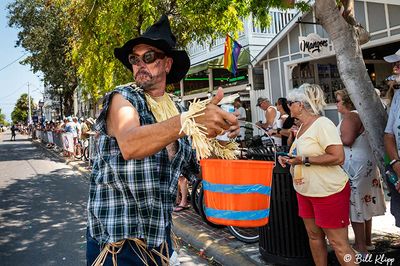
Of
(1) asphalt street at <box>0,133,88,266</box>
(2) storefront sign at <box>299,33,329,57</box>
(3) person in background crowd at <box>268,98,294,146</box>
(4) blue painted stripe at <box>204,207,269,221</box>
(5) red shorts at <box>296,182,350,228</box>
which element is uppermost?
(2) storefront sign at <box>299,33,329,57</box>

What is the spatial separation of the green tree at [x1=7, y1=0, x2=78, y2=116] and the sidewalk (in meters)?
15.5

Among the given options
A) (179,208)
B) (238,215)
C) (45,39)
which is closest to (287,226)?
(238,215)

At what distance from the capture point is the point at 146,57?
1.83 m

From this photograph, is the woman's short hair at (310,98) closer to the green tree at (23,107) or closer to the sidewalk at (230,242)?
the sidewalk at (230,242)

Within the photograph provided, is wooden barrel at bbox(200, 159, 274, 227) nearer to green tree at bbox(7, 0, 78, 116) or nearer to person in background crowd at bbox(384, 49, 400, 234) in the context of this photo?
person in background crowd at bbox(384, 49, 400, 234)

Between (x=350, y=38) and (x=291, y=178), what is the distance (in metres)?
1.56

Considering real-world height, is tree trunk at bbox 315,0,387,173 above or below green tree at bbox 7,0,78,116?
below

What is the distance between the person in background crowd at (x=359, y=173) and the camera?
3969 mm

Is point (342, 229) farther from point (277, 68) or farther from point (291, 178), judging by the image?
point (277, 68)

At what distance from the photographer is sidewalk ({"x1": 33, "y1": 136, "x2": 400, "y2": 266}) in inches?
160

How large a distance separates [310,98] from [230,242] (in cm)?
232

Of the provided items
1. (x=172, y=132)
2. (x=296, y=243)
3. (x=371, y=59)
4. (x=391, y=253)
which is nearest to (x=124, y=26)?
(x=296, y=243)

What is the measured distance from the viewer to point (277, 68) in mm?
10992

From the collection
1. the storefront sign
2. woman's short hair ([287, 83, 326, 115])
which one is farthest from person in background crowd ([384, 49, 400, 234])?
the storefront sign
